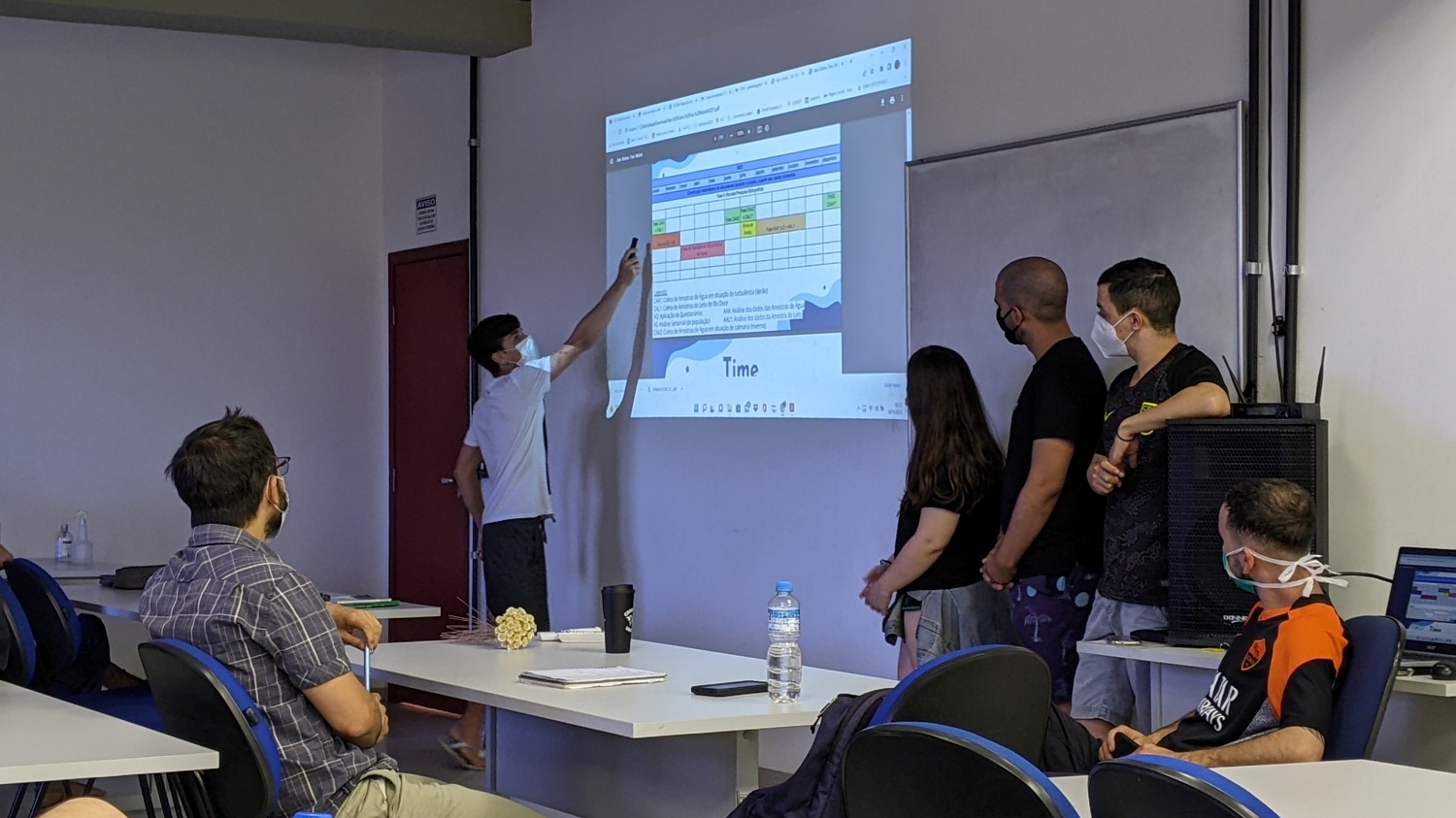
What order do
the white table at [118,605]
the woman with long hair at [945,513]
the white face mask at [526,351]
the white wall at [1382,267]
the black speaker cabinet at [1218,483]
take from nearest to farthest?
the black speaker cabinet at [1218,483], the white wall at [1382,267], the woman with long hair at [945,513], the white table at [118,605], the white face mask at [526,351]

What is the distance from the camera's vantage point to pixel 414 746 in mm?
6324

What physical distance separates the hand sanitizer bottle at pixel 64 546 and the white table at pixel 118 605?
113cm

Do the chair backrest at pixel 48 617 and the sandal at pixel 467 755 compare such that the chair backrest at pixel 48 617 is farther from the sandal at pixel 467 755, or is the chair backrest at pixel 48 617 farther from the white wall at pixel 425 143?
the white wall at pixel 425 143

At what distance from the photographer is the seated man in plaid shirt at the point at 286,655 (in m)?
2.72

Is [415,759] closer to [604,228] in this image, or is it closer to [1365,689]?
[604,228]

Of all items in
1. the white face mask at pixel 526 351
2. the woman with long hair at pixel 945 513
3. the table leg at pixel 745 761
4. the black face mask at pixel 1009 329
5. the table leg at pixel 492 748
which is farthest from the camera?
the white face mask at pixel 526 351

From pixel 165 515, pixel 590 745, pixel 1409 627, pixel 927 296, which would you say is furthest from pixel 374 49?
pixel 1409 627

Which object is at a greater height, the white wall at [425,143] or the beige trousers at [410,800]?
the white wall at [425,143]

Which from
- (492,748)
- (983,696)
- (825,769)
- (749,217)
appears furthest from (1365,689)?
(749,217)

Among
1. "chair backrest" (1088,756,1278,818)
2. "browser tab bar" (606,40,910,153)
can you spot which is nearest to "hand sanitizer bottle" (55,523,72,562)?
"browser tab bar" (606,40,910,153)

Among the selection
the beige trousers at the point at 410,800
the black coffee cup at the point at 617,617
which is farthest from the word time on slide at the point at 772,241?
the beige trousers at the point at 410,800

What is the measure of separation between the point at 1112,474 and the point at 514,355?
2.70m

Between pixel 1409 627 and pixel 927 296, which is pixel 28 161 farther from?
pixel 1409 627

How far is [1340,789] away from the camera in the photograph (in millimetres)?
2098
